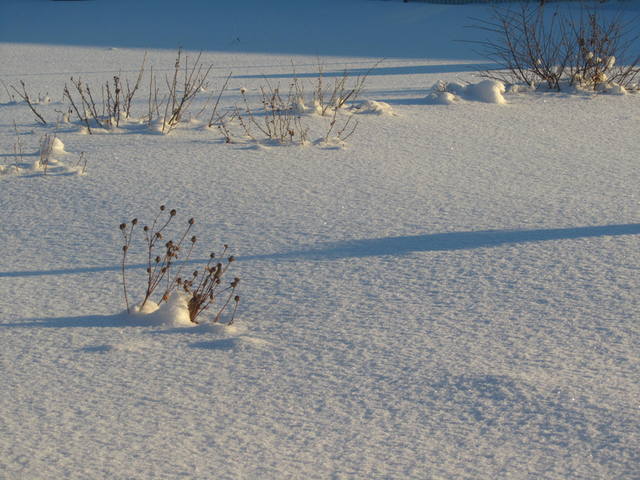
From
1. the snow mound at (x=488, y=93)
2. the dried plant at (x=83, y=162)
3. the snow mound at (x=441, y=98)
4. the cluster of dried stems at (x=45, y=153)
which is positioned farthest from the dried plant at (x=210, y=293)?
the snow mound at (x=488, y=93)

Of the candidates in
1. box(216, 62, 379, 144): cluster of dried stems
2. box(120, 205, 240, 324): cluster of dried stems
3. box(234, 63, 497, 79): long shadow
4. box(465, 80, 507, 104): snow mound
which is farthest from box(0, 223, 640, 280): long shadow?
box(234, 63, 497, 79): long shadow

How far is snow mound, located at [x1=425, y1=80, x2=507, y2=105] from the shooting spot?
23.2 ft

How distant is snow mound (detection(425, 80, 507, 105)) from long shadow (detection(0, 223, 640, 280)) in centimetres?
320

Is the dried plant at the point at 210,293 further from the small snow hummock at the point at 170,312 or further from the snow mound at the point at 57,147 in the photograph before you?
the snow mound at the point at 57,147

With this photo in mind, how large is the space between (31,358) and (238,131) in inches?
138

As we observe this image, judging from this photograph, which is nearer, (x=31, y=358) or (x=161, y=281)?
(x=31, y=358)

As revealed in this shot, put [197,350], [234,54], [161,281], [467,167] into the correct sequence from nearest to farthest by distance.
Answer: [197,350]
[161,281]
[467,167]
[234,54]

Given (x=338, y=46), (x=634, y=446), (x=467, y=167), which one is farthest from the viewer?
(x=338, y=46)

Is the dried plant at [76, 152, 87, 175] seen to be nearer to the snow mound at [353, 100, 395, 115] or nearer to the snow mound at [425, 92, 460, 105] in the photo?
the snow mound at [353, 100, 395, 115]

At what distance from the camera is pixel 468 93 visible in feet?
24.0

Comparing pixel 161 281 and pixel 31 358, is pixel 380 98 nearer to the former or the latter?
pixel 161 281

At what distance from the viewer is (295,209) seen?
436 centimetres

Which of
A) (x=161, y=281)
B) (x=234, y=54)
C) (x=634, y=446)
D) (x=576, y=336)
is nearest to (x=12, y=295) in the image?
(x=161, y=281)

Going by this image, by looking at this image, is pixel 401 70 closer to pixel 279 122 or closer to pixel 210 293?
pixel 279 122
